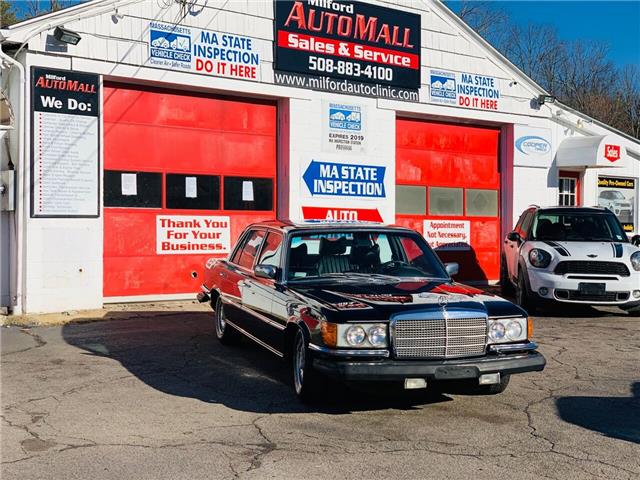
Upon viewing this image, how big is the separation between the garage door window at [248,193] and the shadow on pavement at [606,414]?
8536 mm

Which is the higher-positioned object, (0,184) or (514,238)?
(0,184)

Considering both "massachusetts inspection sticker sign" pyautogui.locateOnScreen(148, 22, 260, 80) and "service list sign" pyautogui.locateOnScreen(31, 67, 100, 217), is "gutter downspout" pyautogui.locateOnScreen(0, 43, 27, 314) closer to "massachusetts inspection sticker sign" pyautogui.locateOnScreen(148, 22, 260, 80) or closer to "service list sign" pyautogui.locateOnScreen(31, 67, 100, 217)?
"service list sign" pyautogui.locateOnScreen(31, 67, 100, 217)

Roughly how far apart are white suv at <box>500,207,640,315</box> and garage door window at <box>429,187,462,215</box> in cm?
390

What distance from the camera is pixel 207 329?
10648 millimetres

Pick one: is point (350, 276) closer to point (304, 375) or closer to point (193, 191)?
point (304, 375)

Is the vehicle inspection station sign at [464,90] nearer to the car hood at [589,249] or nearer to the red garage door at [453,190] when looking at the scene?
the red garage door at [453,190]

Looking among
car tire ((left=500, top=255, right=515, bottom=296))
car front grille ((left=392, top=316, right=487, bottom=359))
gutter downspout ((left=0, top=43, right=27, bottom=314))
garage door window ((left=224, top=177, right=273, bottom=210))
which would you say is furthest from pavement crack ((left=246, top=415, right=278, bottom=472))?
car tire ((left=500, top=255, right=515, bottom=296))

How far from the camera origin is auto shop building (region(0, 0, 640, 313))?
1180 centimetres

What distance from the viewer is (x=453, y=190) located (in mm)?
17312

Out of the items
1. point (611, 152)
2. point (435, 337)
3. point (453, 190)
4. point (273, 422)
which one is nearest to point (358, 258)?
point (435, 337)

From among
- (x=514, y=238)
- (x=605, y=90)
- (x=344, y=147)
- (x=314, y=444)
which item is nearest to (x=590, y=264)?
(x=514, y=238)

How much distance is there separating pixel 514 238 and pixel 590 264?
174cm

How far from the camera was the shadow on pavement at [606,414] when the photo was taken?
19.1 ft

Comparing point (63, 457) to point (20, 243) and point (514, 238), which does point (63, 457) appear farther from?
point (514, 238)
